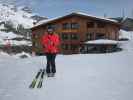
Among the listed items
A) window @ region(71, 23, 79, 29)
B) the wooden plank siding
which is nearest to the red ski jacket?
the wooden plank siding

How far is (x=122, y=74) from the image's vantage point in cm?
1284

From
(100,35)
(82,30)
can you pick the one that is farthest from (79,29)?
(100,35)

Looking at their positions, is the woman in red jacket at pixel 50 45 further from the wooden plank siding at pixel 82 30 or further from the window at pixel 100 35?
the window at pixel 100 35

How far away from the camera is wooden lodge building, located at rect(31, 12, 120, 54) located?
5956 cm

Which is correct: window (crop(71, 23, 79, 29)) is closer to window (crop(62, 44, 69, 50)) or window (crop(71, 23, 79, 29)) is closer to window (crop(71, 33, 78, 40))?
window (crop(71, 33, 78, 40))

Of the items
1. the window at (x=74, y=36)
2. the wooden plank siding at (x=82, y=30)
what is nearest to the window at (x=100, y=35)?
the wooden plank siding at (x=82, y=30)

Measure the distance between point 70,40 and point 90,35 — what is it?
394 centimetres

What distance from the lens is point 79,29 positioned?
60.8 meters

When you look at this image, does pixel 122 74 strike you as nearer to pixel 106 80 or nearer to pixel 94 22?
pixel 106 80

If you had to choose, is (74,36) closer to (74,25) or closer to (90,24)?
(74,25)

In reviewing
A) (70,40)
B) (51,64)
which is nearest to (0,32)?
(70,40)

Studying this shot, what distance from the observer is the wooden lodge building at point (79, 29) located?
195 feet

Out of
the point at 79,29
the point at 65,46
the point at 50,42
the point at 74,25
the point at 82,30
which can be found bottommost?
the point at 65,46

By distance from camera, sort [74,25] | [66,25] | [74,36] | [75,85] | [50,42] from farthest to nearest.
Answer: [74,25], [66,25], [74,36], [50,42], [75,85]
